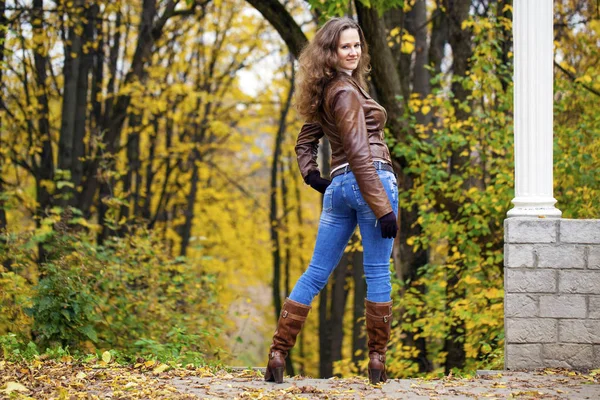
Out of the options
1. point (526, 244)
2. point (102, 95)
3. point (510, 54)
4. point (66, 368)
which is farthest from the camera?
point (102, 95)

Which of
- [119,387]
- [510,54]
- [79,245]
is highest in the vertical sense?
[510,54]

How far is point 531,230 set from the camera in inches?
209

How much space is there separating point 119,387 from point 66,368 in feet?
2.16

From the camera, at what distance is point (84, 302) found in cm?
637

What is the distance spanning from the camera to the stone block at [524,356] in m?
5.27

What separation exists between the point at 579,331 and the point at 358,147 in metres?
2.14

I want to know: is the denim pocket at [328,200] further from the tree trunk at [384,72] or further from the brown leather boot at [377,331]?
the tree trunk at [384,72]

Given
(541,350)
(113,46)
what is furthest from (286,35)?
(113,46)

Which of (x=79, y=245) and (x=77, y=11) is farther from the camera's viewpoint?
(x=77, y=11)

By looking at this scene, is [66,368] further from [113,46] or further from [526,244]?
[113,46]

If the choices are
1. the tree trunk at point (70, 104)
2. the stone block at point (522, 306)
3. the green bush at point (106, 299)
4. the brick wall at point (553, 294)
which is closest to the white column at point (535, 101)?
the brick wall at point (553, 294)

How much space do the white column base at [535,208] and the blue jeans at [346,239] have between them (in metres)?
1.28

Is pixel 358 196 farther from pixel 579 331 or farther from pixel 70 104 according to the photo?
pixel 70 104

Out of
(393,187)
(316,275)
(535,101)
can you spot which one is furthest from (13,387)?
(535,101)
